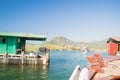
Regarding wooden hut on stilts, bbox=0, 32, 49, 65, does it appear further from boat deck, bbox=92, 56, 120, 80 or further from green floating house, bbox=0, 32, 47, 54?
boat deck, bbox=92, 56, 120, 80

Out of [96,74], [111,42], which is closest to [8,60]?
[111,42]

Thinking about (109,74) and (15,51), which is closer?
(109,74)

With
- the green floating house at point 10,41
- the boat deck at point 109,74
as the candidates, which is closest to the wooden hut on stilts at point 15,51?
the green floating house at point 10,41

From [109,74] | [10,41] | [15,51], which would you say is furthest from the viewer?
[10,41]

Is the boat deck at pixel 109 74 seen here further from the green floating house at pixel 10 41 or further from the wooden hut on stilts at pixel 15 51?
the green floating house at pixel 10 41

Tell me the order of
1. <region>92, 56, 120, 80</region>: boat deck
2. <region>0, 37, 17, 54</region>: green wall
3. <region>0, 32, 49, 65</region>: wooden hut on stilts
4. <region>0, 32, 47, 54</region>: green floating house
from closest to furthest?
<region>92, 56, 120, 80</region>: boat deck < <region>0, 32, 49, 65</region>: wooden hut on stilts < <region>0, 32, 47, 54</region>: green floating house < <region>0, 37, 17, 54</region>: green wall

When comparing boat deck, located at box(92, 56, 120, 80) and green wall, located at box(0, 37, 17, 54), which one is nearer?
boat deck, located at box(92, 56, 120, 80)

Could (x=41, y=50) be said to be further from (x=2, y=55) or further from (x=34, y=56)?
(x=2, y=55)

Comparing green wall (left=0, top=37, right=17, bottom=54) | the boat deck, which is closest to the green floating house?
green wall (left=0, top=37, right=17, bottom=54)

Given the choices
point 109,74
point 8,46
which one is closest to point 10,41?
point 8,46

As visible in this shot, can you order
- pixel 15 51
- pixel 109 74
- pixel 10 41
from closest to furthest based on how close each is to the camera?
pixel 109 74 → pixel 15 51 → pixel 10 41

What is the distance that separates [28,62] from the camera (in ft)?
120

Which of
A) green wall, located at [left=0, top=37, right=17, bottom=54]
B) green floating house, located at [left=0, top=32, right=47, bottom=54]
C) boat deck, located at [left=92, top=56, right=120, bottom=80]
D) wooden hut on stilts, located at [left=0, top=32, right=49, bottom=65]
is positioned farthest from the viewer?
green wall, located at [left=0, top=37, right=17, bottom=54]

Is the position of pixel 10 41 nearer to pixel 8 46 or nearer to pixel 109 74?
pixel 8 46
